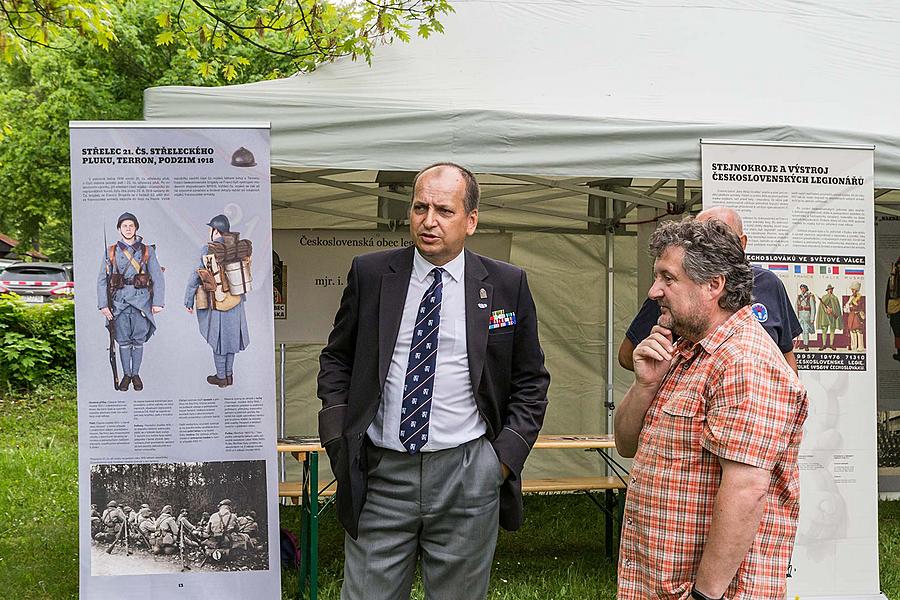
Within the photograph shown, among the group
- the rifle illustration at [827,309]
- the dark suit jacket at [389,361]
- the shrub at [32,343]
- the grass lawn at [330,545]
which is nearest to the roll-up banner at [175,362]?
the dark suit jacket at [389,361]

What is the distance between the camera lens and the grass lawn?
5.16 meters

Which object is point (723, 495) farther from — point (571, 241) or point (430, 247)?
point (571, 241)

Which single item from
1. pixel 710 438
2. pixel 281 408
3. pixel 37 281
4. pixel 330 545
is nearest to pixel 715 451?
pixel 710 438

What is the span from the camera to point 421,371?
8.94 feet

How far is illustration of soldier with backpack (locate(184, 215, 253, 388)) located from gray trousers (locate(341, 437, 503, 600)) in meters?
1.22

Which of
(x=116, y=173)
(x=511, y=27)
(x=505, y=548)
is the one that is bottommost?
(x=505, y=548)

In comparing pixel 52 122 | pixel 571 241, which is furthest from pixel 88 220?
pixel 52 122

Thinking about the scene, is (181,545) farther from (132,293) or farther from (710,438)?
(710,438)

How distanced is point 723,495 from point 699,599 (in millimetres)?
232

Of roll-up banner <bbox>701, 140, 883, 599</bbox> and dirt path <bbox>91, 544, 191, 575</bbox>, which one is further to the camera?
roll-up banner <bbox>701, 140, 883, 599</bbox>

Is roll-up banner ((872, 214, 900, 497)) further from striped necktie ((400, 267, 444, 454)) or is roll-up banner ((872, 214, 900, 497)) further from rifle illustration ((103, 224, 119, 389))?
rifle illustration ((103, 224, 119, 389))

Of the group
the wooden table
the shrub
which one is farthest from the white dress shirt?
the shrub

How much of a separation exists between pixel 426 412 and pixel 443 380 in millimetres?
99

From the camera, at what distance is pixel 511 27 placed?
18.1 ft
